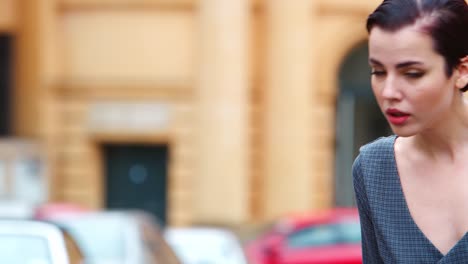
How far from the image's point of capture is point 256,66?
24.7 meters

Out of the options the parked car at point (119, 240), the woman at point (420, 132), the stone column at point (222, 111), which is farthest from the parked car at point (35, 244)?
the stone column at point (222, 111)

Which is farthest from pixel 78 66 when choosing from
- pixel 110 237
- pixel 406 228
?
pixel 406 228

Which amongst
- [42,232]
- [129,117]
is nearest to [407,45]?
[42,232]

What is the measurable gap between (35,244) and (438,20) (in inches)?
232

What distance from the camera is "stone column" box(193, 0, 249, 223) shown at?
23438 millimetres

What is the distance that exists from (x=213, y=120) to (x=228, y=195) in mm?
1284

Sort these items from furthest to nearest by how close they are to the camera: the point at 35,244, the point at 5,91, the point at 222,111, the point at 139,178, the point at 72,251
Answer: the point at 5,91 < the point at 139,178 < the point at 222,111 < the point at 72,251 < the point at 35,244

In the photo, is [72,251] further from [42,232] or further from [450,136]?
[450,136]

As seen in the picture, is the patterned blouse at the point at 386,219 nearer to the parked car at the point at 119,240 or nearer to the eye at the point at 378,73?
the eye at the point at 378,73

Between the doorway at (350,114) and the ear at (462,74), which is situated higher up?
the ear at (462,74)

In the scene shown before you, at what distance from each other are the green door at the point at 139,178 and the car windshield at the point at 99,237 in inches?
529

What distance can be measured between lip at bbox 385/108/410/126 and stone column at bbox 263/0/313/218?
68.3 feet

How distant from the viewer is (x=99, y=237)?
11.1 meters

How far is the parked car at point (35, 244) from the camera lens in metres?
8.30
